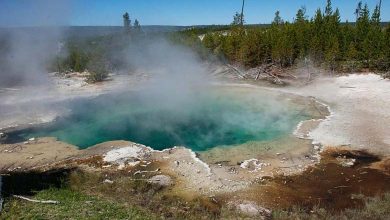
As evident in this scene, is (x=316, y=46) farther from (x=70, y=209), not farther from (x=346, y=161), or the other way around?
(x=70, y=209)

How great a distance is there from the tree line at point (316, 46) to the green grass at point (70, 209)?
18262 millimetres

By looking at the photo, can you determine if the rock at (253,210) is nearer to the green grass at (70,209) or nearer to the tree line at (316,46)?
the green grass at (70,209)

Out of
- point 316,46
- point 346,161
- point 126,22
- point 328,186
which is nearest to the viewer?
point 328,186

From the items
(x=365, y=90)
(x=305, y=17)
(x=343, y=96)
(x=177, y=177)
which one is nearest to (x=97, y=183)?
(x=177, y=177)

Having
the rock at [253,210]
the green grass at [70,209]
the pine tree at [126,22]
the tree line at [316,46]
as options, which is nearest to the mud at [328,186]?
the rock at [253,210]

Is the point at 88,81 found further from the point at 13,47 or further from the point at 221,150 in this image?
the point at 221,150

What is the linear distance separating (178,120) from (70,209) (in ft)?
29.4

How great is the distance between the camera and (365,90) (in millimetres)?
19141

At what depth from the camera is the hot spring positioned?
47.1 feet

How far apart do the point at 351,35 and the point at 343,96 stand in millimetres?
10089

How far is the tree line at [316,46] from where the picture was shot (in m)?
23.5

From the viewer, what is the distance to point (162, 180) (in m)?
10.6

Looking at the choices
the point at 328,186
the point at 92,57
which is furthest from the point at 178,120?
the point at 92,57

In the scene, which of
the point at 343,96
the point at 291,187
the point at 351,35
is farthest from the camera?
the point at 351,35
